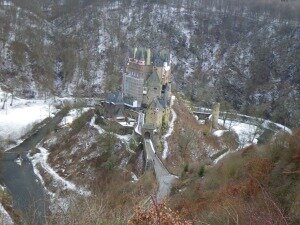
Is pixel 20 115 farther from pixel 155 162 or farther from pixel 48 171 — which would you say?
pixel 155 162

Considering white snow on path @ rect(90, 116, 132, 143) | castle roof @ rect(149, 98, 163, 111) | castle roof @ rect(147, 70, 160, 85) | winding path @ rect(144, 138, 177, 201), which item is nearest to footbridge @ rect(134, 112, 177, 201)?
winding path @ rect(144, 138, 177, 201)

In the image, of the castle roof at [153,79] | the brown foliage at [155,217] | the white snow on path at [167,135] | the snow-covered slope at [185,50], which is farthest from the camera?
the snow-covered slope at [185,50]

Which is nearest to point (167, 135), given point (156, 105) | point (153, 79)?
point (156, 105)

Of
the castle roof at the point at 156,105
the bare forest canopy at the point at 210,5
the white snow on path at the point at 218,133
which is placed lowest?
the white snow on path at the point at 218,133

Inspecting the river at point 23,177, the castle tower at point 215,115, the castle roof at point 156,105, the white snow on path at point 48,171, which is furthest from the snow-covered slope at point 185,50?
the castle roof at point 156,105

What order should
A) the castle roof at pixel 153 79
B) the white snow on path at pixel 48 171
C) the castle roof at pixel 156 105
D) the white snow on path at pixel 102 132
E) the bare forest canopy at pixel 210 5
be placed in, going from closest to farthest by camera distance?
1. the white snow on path at pixel 48 171
2. the white snow on path at pixel 102 132
3. the castle roof at pixel 156 105
4. the castle roof at pixel 153 79
5. the bare forest canopy at pixel 210 5

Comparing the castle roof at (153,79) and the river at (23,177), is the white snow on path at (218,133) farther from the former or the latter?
the river at (23,177)

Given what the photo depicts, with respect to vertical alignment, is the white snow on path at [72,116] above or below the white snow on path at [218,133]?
below

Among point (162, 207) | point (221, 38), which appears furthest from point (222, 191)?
point (221, 38)
